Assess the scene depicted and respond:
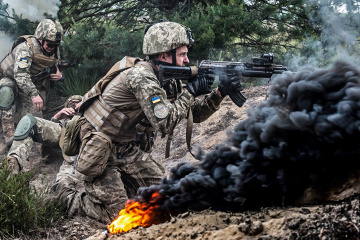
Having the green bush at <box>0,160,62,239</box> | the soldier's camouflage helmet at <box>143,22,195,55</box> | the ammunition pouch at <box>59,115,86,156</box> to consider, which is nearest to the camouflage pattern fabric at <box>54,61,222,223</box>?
the ammunition pouch at <box>59,115,86,156</box>

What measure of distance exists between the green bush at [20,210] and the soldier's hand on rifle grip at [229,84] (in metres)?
2.03

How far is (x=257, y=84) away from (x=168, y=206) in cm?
570

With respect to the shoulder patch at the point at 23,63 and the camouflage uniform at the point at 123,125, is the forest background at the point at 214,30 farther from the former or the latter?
the camouflage uniform at the point at 123,125

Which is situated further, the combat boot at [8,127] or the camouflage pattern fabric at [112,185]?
the combat boot at [8,127]

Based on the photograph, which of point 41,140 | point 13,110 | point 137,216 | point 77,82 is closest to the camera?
point 137,216

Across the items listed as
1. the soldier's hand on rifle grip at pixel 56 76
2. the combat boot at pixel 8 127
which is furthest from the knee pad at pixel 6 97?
the soldier's hand on rifle grip at pixel 56 76

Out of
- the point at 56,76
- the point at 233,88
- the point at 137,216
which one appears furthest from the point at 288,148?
the point at 56,76

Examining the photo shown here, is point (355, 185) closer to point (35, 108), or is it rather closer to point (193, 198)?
point (193, 198)

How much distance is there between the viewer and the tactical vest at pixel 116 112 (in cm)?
432

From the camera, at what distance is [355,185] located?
235 cm

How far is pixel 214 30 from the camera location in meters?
7.23

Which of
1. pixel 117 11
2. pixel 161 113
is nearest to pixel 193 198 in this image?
pixel 161 113

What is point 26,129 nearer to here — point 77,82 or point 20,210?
point 77,82

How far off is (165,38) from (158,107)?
0.82 meters
